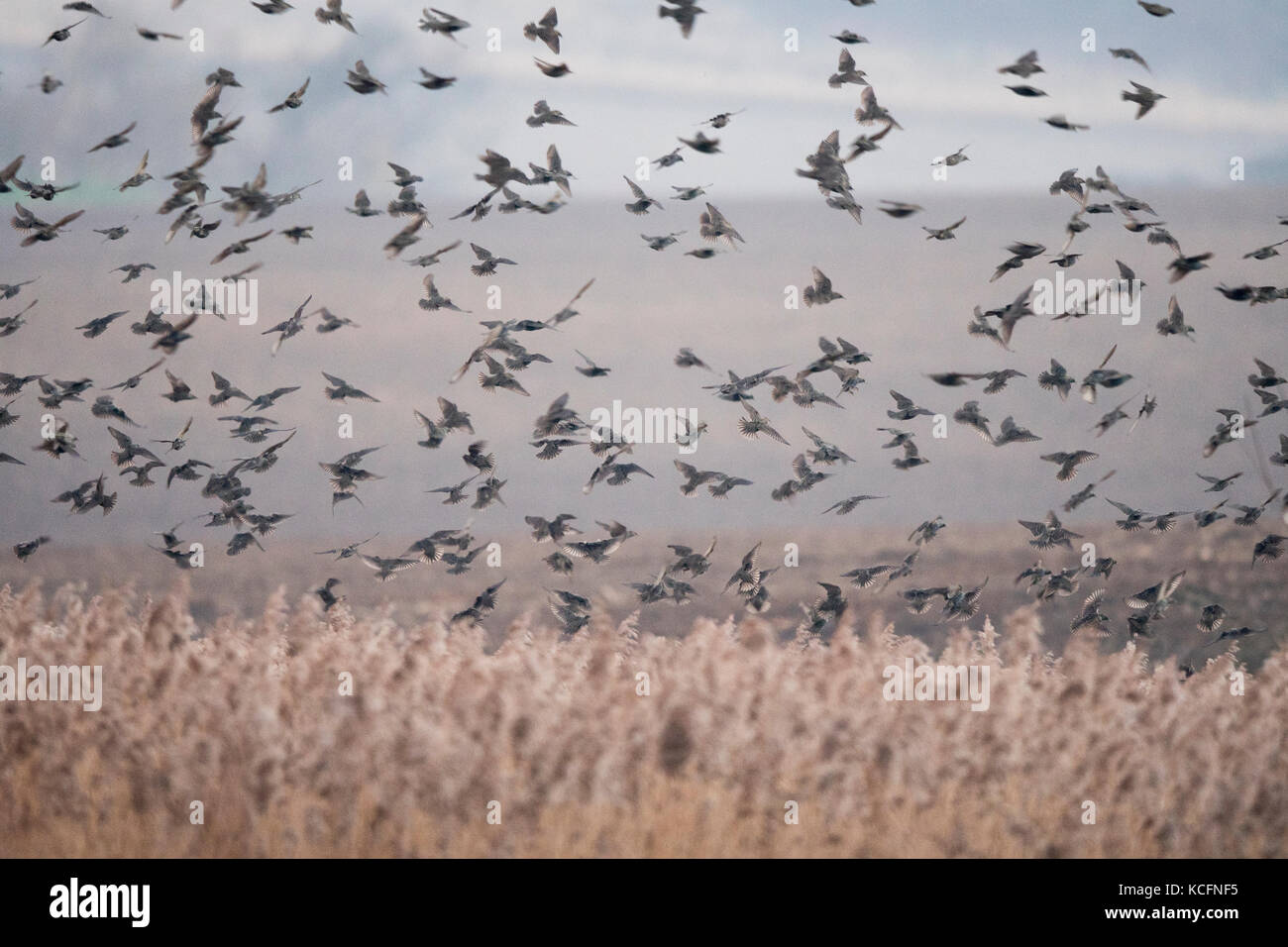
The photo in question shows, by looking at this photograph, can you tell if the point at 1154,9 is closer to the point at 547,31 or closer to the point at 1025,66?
the point at 1025,66

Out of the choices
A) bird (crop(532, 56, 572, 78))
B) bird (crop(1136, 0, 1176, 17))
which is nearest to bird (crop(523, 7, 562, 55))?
bird (crop(532, 56, 572, 78))

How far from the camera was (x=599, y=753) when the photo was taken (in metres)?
8.46

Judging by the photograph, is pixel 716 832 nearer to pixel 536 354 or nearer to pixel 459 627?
pixel 459 627

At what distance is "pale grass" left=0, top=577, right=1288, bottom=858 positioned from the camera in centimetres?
821

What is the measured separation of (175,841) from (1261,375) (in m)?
12.7

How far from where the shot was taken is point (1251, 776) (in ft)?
32.2

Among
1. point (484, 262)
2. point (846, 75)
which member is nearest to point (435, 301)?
point (484, 262)

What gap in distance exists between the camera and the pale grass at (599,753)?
8.21m

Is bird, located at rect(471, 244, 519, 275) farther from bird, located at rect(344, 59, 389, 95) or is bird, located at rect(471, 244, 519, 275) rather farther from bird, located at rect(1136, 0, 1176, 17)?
bird, located at rect(1136, 0, 1176, 17)

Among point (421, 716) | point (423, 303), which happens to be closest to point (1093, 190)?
point (423, 303)

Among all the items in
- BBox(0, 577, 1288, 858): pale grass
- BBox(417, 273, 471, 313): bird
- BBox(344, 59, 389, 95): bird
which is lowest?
BBox(0, 577, 1288, 858): pale grass

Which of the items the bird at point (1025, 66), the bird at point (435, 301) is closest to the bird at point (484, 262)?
the bird at point (435, 301)

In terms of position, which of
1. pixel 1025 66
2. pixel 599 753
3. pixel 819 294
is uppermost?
pixel 1025 66

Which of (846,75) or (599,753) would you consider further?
(846,75)
